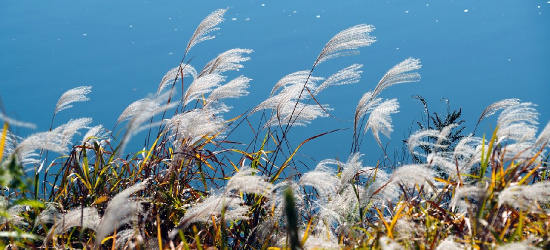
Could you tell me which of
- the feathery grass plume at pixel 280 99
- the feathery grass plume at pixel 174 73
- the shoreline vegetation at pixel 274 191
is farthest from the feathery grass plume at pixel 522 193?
the feathery grass plume at pixel 174 73

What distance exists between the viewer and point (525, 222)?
1.70m

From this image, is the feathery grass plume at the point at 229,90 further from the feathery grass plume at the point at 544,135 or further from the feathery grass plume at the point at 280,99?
the feathery grass plume at the point at 544,135

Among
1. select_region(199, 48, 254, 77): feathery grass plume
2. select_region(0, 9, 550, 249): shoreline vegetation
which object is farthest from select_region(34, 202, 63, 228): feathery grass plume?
select_region(199, 48, 254, 77): feathery grass plume

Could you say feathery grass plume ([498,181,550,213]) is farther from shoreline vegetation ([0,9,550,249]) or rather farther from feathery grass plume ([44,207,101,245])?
feathery grass plume ([44,207,101,245])

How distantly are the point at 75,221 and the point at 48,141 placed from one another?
0.36 meters

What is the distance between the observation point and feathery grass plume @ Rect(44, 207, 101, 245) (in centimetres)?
162

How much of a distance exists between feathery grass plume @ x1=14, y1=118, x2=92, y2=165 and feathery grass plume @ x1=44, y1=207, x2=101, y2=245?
222mm

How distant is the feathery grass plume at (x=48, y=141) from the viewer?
1671mm

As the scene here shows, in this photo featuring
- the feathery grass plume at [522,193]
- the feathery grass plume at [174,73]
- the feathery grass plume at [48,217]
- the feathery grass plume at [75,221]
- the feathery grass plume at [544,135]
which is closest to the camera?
the feathery grass plume at [522,193]

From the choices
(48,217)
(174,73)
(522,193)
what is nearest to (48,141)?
(48,217)

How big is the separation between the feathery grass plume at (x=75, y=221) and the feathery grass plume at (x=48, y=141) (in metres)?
0.22

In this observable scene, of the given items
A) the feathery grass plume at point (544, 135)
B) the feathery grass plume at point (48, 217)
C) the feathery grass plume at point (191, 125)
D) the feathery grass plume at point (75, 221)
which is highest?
the feathery grass plume at point (191, 125)

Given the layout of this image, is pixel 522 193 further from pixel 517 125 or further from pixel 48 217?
pixel 48 217

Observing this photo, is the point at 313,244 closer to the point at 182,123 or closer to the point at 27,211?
the point at 182,123
